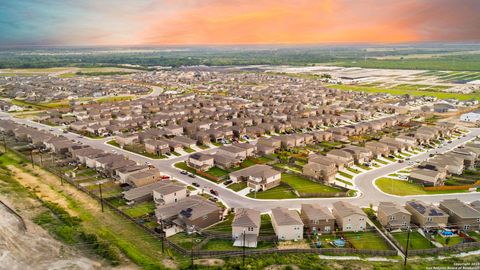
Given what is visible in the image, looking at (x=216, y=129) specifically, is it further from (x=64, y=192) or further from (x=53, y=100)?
(x=53, y=100)

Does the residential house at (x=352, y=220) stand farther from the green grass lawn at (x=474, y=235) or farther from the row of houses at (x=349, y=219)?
the green grass lawn at (x=474, y=235)

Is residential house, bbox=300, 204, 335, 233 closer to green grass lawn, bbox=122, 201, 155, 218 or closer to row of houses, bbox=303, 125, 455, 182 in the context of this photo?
row of houses, bbox=303, 125, 455, 182

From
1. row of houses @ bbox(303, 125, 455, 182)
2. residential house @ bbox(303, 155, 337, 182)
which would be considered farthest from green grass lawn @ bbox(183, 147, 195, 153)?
residential house @ bbox(303, 155, 337, 182)

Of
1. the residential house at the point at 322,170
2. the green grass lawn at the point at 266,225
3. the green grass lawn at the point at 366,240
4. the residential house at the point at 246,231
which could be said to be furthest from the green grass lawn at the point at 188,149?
the green grass lawn at the point at 366,240

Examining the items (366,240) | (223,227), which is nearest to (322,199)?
(366,240)

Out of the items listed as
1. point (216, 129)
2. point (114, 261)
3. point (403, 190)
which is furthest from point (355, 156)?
point (114, 261)

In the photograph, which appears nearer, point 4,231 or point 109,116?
point 4,231

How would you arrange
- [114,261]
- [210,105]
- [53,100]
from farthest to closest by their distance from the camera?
[53,100], [210,105], [114,261]
